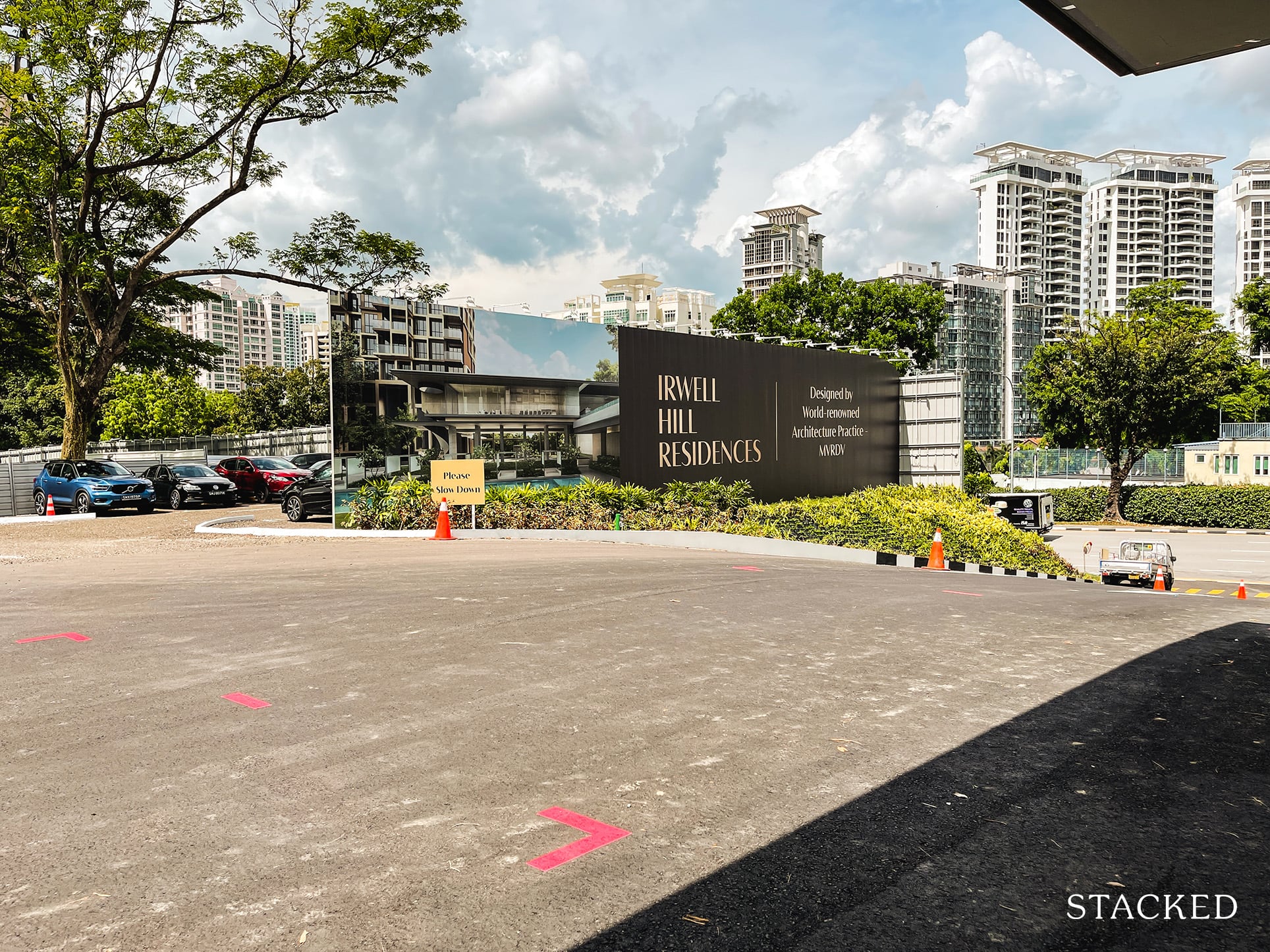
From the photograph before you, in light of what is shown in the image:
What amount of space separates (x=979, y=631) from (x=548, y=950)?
6.27 m

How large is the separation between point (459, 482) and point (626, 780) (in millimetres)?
14945

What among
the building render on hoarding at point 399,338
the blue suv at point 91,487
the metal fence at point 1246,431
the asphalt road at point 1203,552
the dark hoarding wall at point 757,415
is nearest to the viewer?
the building render on hoarding at point 399,338

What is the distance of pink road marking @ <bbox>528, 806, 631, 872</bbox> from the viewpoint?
3.48 meters

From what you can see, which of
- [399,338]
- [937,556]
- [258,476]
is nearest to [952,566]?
[937,556]

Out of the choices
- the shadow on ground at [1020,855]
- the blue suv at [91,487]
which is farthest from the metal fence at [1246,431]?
the blue suv at [91,487]

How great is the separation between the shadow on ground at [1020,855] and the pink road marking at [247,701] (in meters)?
3.48

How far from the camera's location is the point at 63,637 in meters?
7.62

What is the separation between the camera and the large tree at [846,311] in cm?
4934

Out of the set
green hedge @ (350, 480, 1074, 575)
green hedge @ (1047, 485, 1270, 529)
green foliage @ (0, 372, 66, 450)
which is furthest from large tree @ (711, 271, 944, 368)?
green foliage @ (0, 372, 66, 450)

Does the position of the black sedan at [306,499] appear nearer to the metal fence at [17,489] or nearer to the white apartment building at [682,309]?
the metal fence at [17,489]

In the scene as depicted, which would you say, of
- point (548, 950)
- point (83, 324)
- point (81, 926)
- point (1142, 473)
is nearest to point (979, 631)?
point (548, 950)

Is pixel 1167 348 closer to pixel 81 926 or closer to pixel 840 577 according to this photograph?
pixel 840 577

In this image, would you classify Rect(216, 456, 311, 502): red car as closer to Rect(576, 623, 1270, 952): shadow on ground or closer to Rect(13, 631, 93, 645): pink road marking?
Rect(13, 631, 93, 645): pink road marking

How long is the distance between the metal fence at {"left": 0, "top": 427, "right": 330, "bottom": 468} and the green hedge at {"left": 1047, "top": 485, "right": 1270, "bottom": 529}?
3708 centimetres
